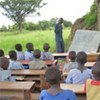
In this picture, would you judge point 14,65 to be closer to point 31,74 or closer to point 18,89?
point 31,74

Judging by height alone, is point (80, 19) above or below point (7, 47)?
above

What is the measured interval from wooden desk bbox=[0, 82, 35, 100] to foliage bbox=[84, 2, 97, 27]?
360 inches

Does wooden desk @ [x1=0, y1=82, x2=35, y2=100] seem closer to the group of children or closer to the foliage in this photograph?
the group of children

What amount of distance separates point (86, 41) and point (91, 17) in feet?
4.30

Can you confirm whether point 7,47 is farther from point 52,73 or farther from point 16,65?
point 52,73

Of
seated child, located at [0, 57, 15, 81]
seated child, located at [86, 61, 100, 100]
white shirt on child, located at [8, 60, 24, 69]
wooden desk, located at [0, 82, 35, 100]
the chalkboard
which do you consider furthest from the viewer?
the chalkboard

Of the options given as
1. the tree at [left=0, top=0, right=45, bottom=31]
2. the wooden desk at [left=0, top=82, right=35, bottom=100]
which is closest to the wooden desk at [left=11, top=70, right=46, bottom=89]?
the wooden desk at [left=0, top=82, right=35, bottom=100]

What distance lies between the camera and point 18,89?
527 centimetres

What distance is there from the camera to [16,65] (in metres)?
7.41

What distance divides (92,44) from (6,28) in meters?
15.3

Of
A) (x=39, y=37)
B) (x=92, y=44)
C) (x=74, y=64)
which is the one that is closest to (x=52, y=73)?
(x=74, y=64)

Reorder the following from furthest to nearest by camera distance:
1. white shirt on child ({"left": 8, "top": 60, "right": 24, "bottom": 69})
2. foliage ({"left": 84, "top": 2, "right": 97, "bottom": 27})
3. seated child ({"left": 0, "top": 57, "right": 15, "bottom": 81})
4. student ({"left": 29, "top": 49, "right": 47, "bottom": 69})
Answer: foliage ({"left": 84, "top": 2, "right": 97, "bottom": 27}), student ({"left": 29, "top": 49, "right": 47, "bottom": 69}), white shirt on child ({"left": 8, "top": 60, "right": 24, "bottom": 69}), seated child ({"left": 0, "top": 57, "right": 15, "bottom": 81})

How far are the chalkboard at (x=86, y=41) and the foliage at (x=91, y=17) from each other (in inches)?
33.9

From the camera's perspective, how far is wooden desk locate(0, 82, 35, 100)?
526cm
